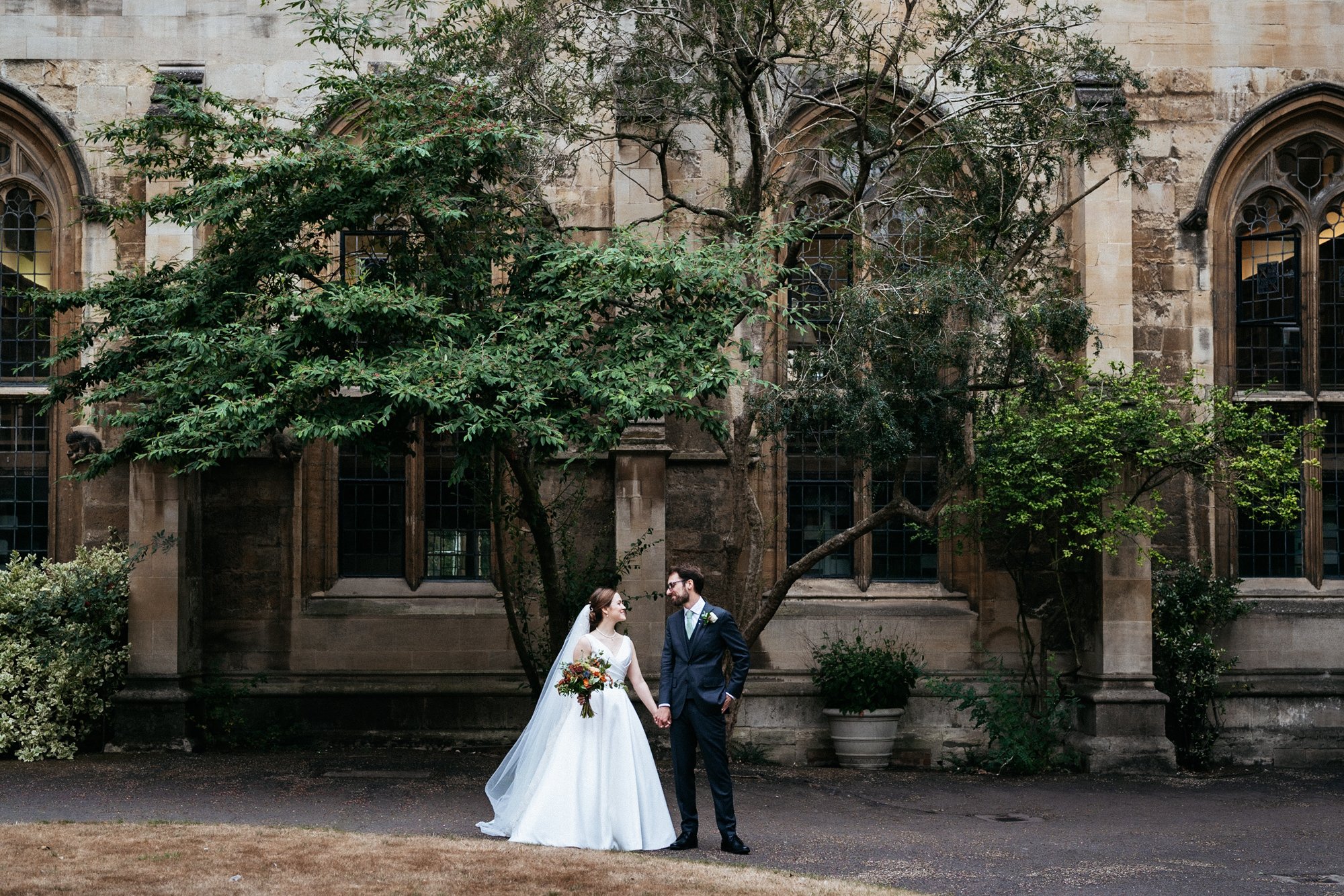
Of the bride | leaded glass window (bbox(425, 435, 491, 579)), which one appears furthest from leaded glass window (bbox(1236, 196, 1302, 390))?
the bride

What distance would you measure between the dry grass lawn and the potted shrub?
5.68m

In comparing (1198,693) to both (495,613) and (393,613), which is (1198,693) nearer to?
(495,613)

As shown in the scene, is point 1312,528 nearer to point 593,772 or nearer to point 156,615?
point 593,772

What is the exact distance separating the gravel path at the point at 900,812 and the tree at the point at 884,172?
7.72 feet

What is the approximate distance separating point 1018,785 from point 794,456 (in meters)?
4.31

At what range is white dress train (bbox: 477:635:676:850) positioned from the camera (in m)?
8.70

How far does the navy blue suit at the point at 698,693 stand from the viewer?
873cm

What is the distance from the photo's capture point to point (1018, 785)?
12625 millimetres

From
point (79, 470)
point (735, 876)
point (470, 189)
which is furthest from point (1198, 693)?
point (79, 470)

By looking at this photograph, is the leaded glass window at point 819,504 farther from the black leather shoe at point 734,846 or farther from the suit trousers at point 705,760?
the black leather shoe at point 734,846

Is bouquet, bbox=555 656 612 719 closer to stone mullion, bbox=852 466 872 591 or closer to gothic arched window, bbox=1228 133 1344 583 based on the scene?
stone mullion, bbox=852 466 872 591

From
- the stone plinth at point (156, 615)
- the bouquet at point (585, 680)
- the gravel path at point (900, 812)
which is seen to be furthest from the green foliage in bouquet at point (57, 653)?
the bouquet at point (585, 680)

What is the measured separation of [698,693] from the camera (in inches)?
348

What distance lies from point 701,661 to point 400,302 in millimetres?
3547
